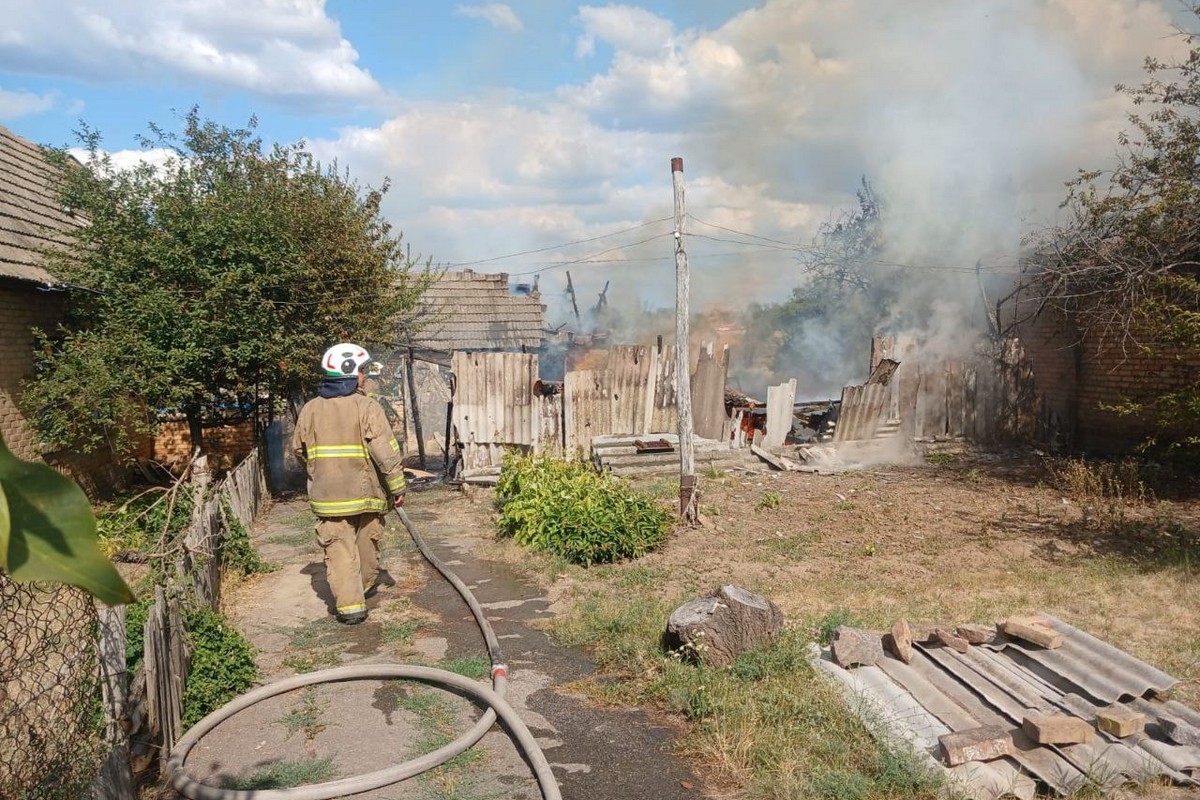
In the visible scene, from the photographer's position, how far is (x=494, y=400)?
12.5m

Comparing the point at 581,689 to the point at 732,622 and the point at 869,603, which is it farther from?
the point at 869,603

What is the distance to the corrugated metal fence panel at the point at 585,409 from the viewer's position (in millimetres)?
12469

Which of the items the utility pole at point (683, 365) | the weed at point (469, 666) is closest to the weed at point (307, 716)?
the weed at point (469, 666)

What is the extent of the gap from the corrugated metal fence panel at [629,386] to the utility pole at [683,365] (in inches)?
120

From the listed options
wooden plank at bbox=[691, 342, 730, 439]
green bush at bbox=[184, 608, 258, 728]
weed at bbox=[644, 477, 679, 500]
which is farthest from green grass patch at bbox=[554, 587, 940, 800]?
wooden plank at bbox=[691, 342, 730, 439]

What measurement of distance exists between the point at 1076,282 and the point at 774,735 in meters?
9.57

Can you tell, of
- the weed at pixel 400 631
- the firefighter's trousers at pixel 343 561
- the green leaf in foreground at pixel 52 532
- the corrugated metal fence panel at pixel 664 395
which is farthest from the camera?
the corrugated metal fence panel at pixel 664 395

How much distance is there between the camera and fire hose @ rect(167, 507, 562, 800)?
12.3ft

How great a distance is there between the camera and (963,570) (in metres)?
7.40

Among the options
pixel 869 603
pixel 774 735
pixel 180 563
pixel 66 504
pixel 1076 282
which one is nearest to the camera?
pixel 66 504

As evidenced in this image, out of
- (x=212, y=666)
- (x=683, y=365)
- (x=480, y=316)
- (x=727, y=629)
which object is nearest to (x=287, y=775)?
(x=212, y=666)

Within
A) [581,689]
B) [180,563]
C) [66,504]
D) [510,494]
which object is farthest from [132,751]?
[510,494]

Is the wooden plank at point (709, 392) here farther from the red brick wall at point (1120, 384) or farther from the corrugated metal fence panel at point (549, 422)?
the red brick wall at point (1120, 384)

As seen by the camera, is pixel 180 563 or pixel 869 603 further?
pixel 869 603
